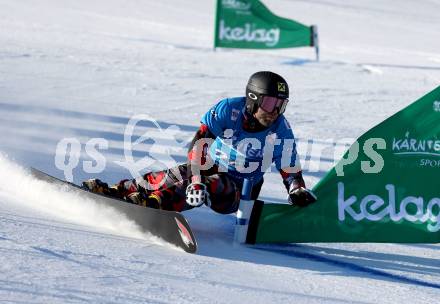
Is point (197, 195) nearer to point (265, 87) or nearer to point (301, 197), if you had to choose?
point (301, 197)

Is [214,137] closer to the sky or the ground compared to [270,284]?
closer to the sky

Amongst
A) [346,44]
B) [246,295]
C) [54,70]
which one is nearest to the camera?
[246,295]

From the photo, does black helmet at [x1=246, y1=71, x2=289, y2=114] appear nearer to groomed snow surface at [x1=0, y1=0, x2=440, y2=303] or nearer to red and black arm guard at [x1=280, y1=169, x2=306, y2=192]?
red and black arm guard at [x1=280, y1=169, x2=306, y2=192]

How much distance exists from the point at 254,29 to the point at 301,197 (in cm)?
1099

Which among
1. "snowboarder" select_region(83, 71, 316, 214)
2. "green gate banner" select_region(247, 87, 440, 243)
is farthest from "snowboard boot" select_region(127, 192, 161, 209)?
"green gate banner" select_region(247, 87, 440, 243)

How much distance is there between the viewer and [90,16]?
20.0 meters

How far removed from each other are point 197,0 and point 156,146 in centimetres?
1851

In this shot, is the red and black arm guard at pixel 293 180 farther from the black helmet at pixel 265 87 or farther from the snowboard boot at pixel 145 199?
the snowboard boot at pixel 145 199

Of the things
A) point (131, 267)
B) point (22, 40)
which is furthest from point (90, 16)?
point (131, 267)

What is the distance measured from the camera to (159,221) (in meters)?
4.89

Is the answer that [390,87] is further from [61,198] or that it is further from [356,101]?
[61,198]

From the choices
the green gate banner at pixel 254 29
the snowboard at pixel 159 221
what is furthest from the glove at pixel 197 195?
the green gate banner at pixel 254 29

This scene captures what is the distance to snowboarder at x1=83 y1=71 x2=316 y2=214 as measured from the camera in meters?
5.26

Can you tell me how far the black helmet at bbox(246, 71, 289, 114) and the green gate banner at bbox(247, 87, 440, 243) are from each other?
66 centimetres
